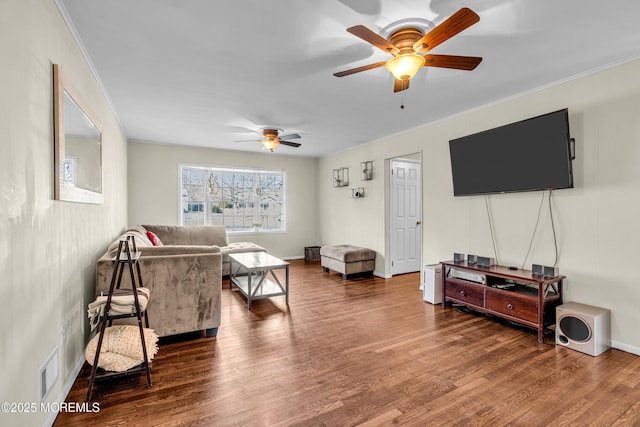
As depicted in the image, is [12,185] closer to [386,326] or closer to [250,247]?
[386,326]

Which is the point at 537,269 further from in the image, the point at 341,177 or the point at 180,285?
the point at 341,177

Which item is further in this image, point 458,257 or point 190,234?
point 190,234

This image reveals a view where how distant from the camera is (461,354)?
2664 millimetres

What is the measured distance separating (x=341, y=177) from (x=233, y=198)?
2.45m

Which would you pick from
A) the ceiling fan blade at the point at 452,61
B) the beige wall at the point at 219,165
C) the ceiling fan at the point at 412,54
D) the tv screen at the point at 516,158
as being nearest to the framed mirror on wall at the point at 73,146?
the ceiling fan at the point at 412,54

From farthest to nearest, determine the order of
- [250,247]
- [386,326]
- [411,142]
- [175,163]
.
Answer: [175,163] → [250,247] → [411,142] → [386,326]

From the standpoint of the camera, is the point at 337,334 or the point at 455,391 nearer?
the point at 455,391

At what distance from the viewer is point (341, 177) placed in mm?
6742

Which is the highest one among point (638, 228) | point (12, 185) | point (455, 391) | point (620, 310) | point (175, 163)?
point (175, 163)

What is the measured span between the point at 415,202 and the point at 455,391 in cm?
425

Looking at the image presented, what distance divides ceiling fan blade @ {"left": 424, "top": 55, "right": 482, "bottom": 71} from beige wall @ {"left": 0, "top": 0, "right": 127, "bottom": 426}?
2292mm

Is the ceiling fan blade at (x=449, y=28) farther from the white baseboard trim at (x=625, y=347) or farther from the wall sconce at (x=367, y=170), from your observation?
the wall sconce at (x=367, y=170)

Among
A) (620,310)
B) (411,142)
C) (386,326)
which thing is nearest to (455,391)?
(386,326)

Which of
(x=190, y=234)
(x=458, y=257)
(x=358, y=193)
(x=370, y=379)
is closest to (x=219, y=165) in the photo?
(x=190, y=234)
